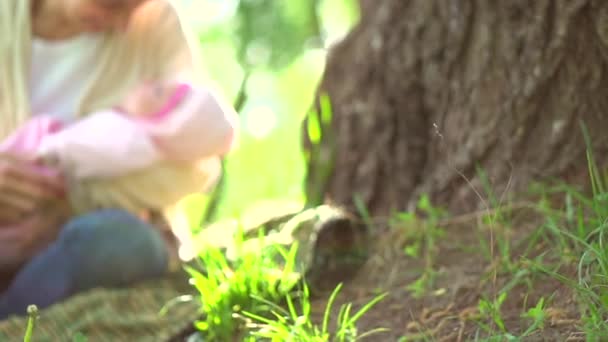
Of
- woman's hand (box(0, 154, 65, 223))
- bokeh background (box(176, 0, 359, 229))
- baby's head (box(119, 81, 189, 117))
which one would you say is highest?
baby's head (box(119, 81, 189, 117))

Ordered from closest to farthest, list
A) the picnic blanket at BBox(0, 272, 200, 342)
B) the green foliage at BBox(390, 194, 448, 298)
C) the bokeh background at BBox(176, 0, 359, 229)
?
the picnic blanket at BBox(0, 272, 200, 342) < the green foliage at BBox(390, 194, 448, 298) < the bokeh background at BBox(176, 0, 359, 229)

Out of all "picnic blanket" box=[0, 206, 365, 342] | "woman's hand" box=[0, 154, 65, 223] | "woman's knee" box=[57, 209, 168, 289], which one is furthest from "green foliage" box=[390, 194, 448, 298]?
"woman's hand" box=[0, 154, 65, 223]

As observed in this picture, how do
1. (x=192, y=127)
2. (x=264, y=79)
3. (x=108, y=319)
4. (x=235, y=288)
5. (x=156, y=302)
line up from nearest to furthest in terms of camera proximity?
(x=235, y=288) → (x=108, y=319) → (x=156, y=302) → (x=192, y=127) → (x=264, y=79)

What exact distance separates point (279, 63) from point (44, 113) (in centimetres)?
172

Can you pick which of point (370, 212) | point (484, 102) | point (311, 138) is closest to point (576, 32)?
point (484, 102)

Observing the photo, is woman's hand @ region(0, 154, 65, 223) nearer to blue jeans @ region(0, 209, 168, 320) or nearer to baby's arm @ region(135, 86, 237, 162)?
blue jeans @ region(0, 209, 168, 320)

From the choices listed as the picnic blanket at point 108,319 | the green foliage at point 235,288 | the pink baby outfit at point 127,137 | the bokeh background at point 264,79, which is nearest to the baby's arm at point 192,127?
the pink baby outfit at point 127,137

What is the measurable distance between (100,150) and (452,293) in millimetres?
889

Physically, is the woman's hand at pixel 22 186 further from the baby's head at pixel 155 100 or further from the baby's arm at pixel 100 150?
the baby's head at pixel 155 100

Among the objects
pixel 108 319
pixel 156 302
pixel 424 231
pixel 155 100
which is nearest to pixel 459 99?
pixel 424 231

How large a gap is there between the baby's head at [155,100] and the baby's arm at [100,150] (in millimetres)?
72

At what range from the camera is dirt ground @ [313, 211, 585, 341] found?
4.78 feet

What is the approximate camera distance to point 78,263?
6.69 ft

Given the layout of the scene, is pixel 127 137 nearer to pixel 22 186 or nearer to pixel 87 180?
pixel 87 180
